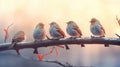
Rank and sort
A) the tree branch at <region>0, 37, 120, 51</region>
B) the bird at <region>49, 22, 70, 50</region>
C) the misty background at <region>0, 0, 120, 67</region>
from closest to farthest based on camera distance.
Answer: the tree branch at <region>0, 37, 120, 51</region>
the bird at <region>49, 22, 70, 50</region>
the misty background at <region>0, 0, 120, 67</region>

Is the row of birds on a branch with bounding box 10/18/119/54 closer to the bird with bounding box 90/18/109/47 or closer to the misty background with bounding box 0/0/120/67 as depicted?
the bird with bounding box 90/18/109/47

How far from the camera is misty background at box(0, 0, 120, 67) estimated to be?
5.86 ft

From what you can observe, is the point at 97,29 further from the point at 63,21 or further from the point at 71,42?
the point at 63,21

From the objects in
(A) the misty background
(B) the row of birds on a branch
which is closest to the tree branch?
(B) the row of birds on a branch

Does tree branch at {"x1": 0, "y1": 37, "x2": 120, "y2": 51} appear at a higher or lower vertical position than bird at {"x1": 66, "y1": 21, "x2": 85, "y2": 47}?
lower

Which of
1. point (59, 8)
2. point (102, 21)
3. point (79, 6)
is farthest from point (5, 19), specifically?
point (102, 21)

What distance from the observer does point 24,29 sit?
1.81m

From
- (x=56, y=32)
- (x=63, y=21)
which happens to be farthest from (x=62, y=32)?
(x=63, y=21)

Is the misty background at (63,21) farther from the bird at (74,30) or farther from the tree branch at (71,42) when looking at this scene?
the tree branch at (71,42)

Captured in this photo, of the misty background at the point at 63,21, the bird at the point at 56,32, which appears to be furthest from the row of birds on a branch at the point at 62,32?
the misty background at the point at 63,21

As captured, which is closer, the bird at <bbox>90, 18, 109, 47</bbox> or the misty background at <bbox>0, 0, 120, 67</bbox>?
the bird at <bbox>90, 18, 109, 47</bbox>

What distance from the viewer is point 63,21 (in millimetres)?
1807

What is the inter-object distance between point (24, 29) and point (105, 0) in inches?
22.0

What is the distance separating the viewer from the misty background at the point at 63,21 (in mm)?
1786
